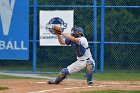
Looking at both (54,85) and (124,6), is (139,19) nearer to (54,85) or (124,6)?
(124,6)

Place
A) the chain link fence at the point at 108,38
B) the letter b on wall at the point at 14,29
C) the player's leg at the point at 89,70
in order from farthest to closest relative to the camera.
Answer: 1. the chain link fence at the point at 108,38
2. the letter b on wall at the point at 14,29
3. the player's leg at the point at 89,70

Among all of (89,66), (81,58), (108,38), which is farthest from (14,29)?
(89,66)

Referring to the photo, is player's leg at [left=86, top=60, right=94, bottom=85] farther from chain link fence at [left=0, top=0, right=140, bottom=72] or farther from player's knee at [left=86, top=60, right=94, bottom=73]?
chain link fence at [left=0, top=0, right=140, bottom=72]

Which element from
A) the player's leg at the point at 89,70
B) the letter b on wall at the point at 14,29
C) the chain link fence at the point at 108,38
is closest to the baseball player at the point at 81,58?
the player's leg at the point at 89,70

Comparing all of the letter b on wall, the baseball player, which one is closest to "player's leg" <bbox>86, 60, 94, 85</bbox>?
the baseball player

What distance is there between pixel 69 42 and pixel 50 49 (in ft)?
21.4

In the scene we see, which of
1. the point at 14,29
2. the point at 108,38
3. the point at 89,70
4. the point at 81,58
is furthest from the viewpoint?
the point at 108,38

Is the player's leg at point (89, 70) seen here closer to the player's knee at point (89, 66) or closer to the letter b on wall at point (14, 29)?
the player's knee at point (89, 66)

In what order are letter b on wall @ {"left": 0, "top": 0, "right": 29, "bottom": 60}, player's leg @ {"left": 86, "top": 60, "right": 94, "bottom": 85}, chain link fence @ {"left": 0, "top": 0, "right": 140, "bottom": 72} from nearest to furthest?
player's leg @ {"left": 86, "top": 60, "right": 94, "bottom": 85} < letter b on wall @ {"left": 0, "top": 0, "right": 29, "bottom": 60} < chain link fence @ {"left": 0, "top": 0, "right": 140, "bottom": 72}

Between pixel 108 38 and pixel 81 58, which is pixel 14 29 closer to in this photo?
pixel 108 38

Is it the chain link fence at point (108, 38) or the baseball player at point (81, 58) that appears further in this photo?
the chain link fence at point (108, 38)

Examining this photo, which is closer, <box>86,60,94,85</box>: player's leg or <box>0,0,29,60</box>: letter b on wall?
<box>86,60,94,85</box>: player's leg

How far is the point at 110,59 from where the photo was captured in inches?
791

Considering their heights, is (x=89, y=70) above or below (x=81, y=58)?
below
